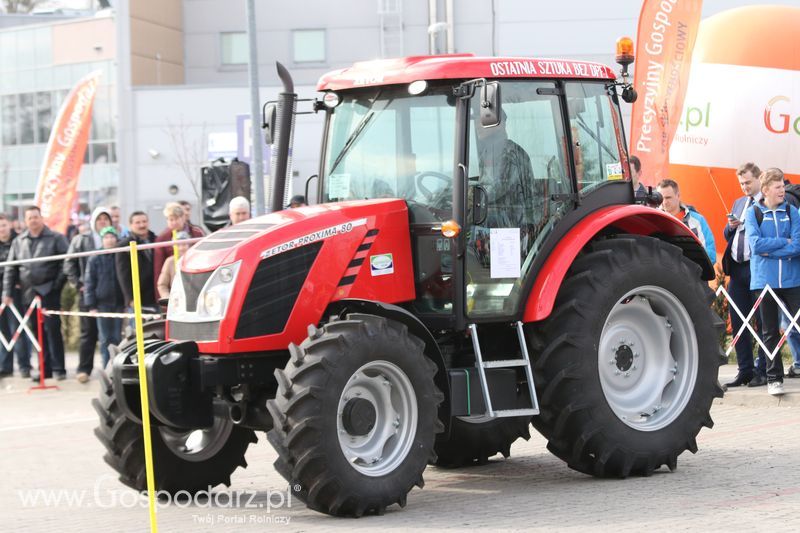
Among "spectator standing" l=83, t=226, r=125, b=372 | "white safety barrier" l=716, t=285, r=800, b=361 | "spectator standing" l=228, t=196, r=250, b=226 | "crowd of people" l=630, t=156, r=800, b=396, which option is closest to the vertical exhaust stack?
"crowd of people" l=630, t=156, r=800, b=396

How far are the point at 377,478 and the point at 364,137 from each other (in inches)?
89.7

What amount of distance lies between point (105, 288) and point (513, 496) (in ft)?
29.1

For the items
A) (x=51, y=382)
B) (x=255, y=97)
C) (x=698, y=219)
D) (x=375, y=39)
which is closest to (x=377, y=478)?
(x=698, y=219)

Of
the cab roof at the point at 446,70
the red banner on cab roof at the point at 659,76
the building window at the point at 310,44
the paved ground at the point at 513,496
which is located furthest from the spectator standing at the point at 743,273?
the building window at the point at 310,44

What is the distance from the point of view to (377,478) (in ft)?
24.7

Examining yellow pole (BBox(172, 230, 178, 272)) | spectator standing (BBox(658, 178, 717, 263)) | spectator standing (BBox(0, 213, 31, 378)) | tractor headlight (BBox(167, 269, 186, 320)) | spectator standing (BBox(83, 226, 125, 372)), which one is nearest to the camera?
tractor headlight (BBox(167, 269, 186, 320))

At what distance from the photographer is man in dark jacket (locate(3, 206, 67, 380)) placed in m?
16.7

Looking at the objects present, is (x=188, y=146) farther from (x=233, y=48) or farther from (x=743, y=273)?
(x=743, y=273)

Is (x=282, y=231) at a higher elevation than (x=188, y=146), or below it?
below

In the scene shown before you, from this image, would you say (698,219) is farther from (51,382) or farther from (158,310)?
(51,382)

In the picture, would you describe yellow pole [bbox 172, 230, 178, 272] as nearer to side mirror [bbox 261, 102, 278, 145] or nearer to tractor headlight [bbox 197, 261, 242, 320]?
side mirror [bbox 261, 102, 278, 145]

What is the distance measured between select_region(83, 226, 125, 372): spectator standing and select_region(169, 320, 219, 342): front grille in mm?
7978

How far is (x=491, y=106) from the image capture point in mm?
7793

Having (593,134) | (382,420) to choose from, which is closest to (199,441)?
(382,420)
